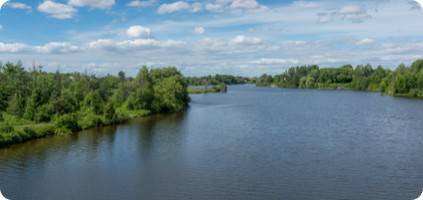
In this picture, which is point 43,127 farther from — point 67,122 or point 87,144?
point 87,144

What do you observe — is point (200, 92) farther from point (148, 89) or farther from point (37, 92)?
point (37, 92)

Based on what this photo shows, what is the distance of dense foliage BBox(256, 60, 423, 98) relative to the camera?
67438mm

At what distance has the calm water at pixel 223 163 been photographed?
15.6m

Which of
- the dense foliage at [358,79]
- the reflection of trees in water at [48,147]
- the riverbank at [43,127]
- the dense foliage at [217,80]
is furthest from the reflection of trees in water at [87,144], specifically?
the dense foliage at [217,80]

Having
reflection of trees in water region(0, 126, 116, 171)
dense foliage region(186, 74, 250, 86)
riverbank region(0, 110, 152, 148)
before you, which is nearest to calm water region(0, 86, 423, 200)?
reflection of trees in water region(0, 126, 116, 171)

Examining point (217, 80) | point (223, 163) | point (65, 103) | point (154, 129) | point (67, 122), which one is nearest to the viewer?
point (223, 163)

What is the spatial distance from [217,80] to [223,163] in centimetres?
11964

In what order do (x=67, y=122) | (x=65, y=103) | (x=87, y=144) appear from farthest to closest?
(x=65, y=103) < (x=67, y=122) < (x=87, y=144)

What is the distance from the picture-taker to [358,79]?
9412 centimetres

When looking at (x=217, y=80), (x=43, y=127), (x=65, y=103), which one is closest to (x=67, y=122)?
(x=43, y=127)

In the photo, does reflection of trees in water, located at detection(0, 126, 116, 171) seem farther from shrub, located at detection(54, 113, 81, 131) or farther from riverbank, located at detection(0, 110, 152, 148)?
shrub, located at detection(54, 113, 81, 131)

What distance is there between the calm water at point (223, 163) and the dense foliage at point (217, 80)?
72334 mm

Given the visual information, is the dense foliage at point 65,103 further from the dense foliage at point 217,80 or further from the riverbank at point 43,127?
the dense foliage at point 217,80

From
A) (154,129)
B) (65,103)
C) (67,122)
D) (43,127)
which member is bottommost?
(154,129)
